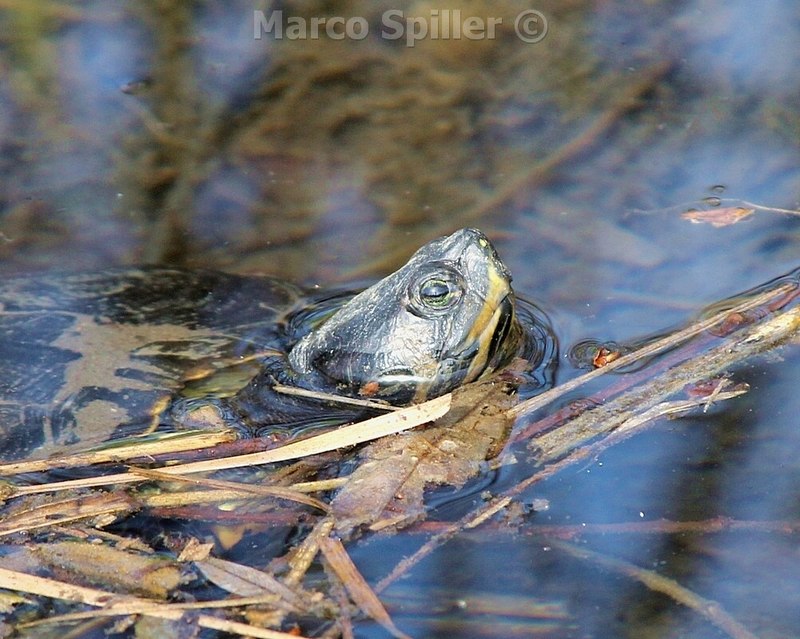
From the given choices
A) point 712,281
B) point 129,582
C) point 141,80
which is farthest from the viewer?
point 141,80

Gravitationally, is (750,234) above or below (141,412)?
above

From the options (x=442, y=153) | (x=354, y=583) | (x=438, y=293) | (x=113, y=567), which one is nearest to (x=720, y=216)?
(x=442, y=153)

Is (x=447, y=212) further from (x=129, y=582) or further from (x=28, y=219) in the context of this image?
(x=129, y=582)

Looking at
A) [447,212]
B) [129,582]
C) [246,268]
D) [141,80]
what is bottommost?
[129,582]

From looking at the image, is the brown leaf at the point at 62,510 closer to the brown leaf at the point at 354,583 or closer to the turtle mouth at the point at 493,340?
the brown leaf at the point at 354,583

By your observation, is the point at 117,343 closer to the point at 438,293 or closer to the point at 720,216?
the point at 438,293

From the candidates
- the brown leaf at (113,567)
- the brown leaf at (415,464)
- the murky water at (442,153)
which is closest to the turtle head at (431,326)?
the brown leaf at (415,464)

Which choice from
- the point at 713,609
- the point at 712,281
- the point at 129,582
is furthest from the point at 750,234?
the point at 129,582
